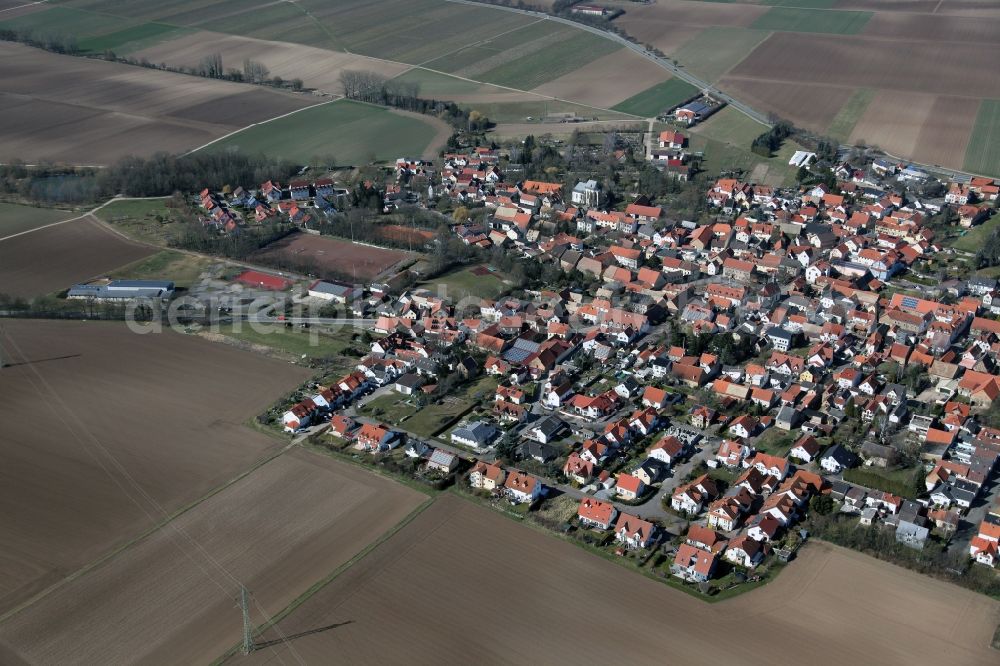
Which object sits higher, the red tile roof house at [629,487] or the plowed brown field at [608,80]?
the plowed brown field at [608,80]

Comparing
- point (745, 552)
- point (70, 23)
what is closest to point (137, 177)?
point (70, 23)

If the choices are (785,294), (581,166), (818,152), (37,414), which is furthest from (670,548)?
(818,152)

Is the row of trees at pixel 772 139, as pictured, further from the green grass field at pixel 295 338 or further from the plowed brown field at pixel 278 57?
the green grass field at pixel 295 338

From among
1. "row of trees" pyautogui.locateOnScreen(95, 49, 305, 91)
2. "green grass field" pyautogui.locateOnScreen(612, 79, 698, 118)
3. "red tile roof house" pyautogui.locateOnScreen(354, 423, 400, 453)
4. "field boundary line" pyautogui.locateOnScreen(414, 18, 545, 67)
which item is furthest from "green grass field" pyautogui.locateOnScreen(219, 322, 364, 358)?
"field boundary line" pyautogui.locateOnScreen(414, 18, 545, 67)

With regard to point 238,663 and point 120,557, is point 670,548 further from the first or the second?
point 120,557

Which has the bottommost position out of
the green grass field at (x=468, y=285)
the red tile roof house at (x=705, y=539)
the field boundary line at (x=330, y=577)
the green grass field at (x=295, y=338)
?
the green grass field at (x=295, y=338)

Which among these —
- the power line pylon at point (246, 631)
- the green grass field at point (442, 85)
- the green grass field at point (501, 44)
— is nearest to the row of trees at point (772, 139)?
the green grass field at point (442, 85)
